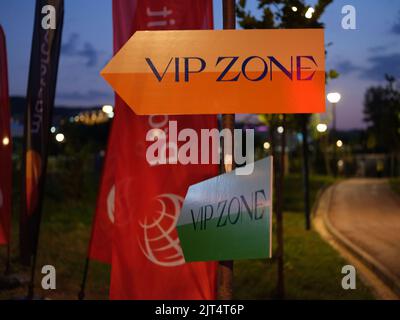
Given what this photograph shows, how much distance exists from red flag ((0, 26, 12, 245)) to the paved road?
643cm

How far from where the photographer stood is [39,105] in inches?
360

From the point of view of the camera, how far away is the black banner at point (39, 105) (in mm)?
8836

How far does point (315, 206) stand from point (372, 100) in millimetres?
55463

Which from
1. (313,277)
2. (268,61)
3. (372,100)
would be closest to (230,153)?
(268,61)

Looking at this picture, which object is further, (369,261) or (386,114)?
(386,114)

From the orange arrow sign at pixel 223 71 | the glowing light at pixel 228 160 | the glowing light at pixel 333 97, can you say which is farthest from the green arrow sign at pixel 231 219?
the glowing light at pixel 333 97

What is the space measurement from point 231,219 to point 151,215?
2210 mm

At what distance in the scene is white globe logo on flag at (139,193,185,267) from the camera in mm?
6223

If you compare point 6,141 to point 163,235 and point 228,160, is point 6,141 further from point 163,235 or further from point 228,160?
point 228,160

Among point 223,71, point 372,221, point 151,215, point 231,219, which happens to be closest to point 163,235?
point 151,215

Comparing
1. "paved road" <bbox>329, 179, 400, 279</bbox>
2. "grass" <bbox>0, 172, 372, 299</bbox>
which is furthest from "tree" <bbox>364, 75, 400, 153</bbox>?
"grass" <bbox>0, 172, 372, 299</bbox>
